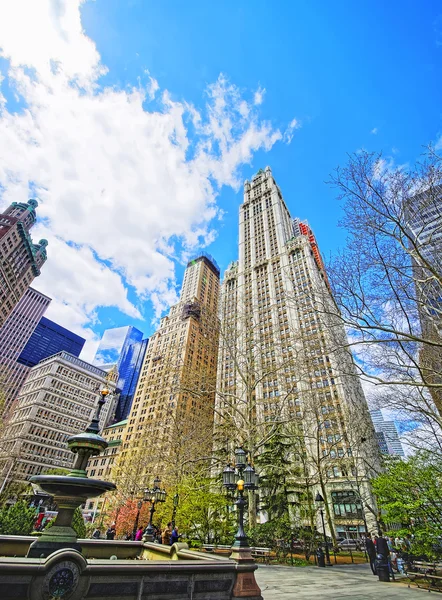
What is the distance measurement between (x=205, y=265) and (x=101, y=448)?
121624 millimetres

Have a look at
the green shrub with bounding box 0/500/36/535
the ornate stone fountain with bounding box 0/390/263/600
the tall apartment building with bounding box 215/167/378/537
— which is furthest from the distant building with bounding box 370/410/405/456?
the green shrub with bounding box 0/500/36/535

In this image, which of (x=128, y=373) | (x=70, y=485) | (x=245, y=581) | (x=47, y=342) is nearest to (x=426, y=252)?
(x=245, y=581)

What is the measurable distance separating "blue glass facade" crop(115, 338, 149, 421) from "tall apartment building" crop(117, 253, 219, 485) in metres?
78.7

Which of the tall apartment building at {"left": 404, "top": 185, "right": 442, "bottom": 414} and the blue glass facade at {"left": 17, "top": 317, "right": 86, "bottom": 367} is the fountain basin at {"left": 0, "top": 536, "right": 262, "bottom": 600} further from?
the blue glass facade at {"left": 17, "top": 317, "right": 86, "bottom": 367}

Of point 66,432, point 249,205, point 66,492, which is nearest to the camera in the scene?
point 66,492

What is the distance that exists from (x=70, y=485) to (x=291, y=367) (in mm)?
24205

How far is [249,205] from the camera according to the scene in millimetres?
102312

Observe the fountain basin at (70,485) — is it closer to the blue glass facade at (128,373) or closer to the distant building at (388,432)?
the distant building at (388,432)

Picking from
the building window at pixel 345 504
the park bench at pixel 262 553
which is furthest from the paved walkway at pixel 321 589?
the building window at pixel 345 504

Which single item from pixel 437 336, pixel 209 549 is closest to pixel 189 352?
pixel 209 549

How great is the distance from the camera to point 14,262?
84.6 m

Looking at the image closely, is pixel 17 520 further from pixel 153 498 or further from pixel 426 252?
pixel 426 252

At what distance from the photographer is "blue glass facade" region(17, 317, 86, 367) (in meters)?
147

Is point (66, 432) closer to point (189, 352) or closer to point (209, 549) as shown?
Answer: point (189, 352)
